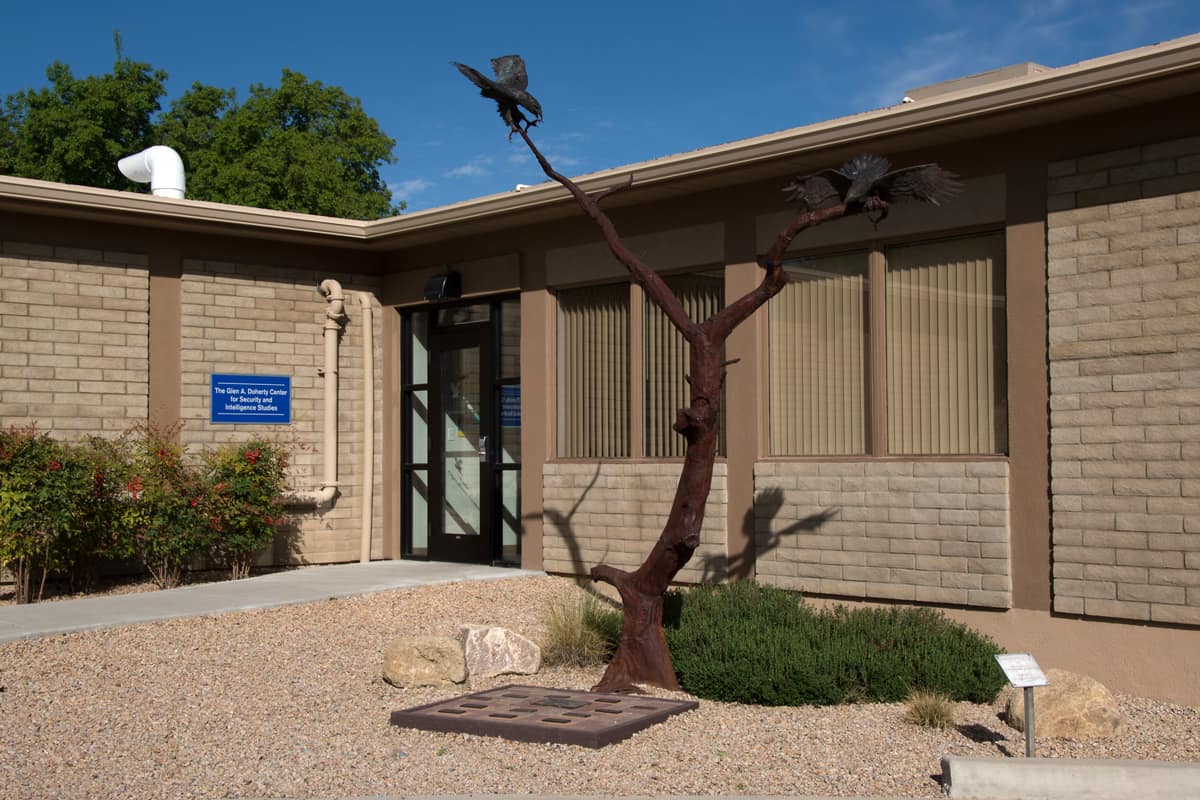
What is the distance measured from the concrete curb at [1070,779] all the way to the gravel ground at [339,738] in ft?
0.69

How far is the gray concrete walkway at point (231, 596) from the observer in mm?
9805

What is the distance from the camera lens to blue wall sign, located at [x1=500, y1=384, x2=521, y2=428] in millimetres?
13375

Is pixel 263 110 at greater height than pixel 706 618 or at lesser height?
greater

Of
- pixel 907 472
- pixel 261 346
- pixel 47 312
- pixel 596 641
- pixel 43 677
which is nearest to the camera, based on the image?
pixel 43 677

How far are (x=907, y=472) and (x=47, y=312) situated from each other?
8063 millimetres

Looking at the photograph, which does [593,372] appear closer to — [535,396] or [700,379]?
[535,396]

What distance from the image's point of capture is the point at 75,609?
34.3 feet

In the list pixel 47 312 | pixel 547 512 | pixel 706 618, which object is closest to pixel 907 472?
pixel 706 618

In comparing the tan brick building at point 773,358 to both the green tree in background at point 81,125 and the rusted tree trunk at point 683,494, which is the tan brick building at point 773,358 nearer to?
the rusted tree trunk at point 683,494

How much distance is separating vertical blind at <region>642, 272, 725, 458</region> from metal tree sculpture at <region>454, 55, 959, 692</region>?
9.92ft

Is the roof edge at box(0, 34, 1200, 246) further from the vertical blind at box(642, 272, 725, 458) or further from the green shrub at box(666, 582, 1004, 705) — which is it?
the green shrub at box(666, 582, 1004, 705)

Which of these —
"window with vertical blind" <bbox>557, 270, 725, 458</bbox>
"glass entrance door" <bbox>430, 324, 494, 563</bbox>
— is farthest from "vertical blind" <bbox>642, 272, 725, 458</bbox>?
"glass entrance door" <bbox>430, 324, 494, 563</bbox>

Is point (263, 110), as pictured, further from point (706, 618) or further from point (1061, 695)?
point (1061, 695)

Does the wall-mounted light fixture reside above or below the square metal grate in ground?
above
